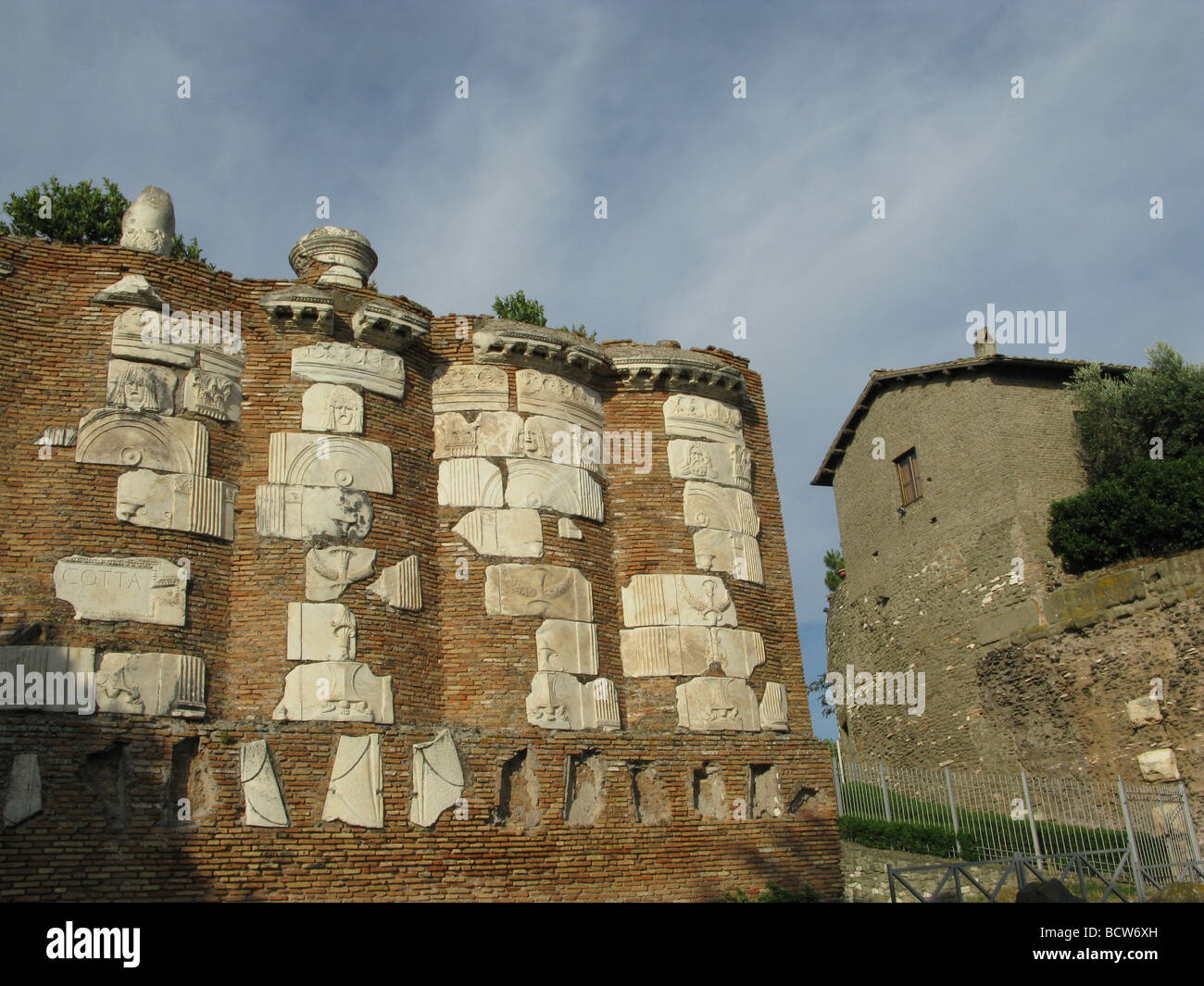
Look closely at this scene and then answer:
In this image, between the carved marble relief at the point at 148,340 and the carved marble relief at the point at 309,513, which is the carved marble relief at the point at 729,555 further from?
the carved marble relief at the point at 148,340

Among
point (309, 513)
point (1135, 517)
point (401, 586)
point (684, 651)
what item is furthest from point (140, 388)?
point (1135, 517)

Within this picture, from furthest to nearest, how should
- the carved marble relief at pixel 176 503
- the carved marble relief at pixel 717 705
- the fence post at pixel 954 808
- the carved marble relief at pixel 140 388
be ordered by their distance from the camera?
the fence post at pixel 954 808 < the carved marble relief at pixel 717 705 < the carved marble relief at pixel 140 388 < the carved marble relief at pixel 176 503

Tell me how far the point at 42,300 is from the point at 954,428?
17063 mm

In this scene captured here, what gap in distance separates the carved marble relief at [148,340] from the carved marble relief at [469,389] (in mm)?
2765

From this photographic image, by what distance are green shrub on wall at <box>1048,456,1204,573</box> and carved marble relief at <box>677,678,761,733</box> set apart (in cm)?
960

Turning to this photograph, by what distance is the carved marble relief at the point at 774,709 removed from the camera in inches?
503

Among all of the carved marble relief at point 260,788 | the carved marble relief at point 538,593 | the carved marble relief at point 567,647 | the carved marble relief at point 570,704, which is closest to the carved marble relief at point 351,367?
the carved marble relief at point 538,593

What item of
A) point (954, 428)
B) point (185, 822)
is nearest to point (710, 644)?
point (185, 822)

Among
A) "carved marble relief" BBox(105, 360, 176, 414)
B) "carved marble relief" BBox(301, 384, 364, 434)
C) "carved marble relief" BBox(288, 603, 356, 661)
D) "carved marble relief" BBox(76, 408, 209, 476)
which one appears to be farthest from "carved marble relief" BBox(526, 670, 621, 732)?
"carved marble relief" BBox(105, 360, 176, 414)

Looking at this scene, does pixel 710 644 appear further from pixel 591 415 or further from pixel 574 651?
pixel 591 415

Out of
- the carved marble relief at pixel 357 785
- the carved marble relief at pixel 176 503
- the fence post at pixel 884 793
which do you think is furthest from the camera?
the fence post at pixel 884 793

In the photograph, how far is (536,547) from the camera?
12398mm

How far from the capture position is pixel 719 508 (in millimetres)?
13766

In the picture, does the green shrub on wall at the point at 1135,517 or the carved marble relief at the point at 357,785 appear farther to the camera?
the green shrub on wall at the point at 1135,517
